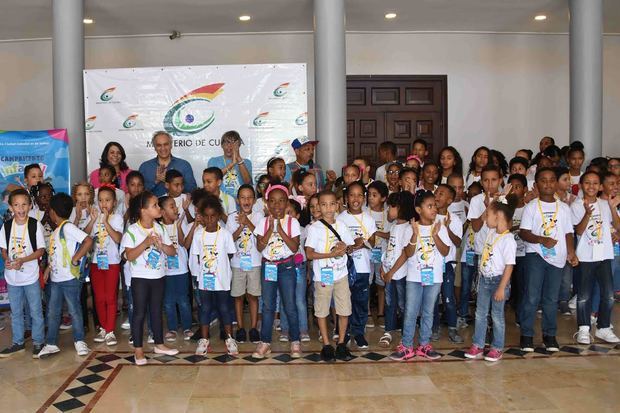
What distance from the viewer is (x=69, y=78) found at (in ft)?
23.0

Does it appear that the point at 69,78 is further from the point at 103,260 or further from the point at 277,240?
the point at 277,240

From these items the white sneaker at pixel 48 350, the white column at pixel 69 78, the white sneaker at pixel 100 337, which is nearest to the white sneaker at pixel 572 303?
the white sneaker at pixel 100 337

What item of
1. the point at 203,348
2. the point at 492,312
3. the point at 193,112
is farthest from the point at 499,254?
the point at 193,112

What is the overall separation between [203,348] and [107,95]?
3.43m

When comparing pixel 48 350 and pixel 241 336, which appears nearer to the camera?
pixel 48 350

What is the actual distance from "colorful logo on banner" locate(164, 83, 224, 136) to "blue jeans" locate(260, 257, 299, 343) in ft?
8.66

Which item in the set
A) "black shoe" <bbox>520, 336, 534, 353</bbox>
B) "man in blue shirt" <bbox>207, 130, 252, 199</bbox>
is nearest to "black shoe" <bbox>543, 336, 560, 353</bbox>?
"black shoe" <bbox>520, 336, 534, 353</bbox>

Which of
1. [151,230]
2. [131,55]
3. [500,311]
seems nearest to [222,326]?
[151,230]

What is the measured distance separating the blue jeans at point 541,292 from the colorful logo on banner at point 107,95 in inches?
182

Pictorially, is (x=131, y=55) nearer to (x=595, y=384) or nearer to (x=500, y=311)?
(x=500, y=311)

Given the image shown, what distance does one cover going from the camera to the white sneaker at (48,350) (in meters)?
4.62

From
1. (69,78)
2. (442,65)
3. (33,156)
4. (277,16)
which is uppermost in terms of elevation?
(277,16)

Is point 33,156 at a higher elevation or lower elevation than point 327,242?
higher

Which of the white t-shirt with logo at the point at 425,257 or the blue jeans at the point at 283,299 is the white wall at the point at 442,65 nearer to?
the blue jeans at the point at 283,299
